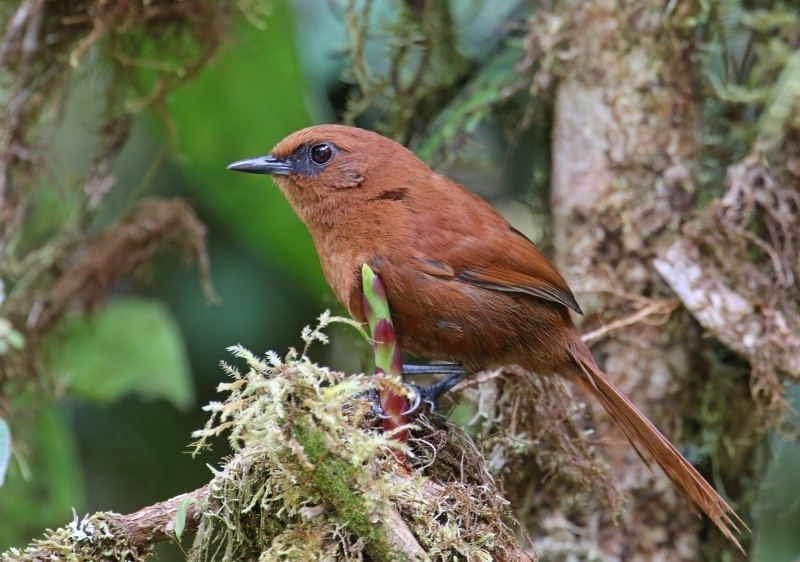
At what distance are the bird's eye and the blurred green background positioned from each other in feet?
2.12

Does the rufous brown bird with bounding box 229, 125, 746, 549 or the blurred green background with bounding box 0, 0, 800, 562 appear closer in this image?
the rufous brown bird with bounding box 229, 125, 746, 549

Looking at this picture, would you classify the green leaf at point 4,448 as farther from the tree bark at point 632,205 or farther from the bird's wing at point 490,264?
the tree bark at point 632,205

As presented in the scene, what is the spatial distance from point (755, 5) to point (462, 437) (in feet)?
7.66

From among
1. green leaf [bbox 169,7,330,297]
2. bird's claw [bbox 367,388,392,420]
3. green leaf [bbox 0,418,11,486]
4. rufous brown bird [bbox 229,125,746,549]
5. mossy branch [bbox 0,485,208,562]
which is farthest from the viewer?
green leaf [bbox 169,7,330,297]

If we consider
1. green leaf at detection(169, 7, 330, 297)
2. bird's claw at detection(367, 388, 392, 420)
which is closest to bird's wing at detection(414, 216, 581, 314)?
bird's claw at detection(367, 388, 392, 420)

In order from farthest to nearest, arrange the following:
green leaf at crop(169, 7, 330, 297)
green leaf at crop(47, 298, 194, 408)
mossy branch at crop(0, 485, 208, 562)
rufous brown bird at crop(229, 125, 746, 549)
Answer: green leaf at crop(169, 7, 330, 297) → green leaf at crop(47, 298, 194, 408) → rufous brown bird at crop(229, 125, 746, 549) → mossy branch at crop(0, 485, 208, 562)

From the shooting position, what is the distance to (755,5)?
12.6 ft

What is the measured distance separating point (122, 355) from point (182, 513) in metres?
1.81

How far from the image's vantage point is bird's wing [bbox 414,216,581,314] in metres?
3.04

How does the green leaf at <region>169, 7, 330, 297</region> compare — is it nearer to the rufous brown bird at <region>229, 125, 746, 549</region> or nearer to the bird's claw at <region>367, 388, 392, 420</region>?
the rufous brown bird at <region>229, 125, 746, 549</region>

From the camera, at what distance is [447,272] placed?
303cm

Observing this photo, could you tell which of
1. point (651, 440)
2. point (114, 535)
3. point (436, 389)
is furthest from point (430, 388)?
point (114, 535)

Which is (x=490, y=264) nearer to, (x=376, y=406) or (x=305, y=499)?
(x=376, y=406)

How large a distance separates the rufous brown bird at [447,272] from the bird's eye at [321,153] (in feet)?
0.04
